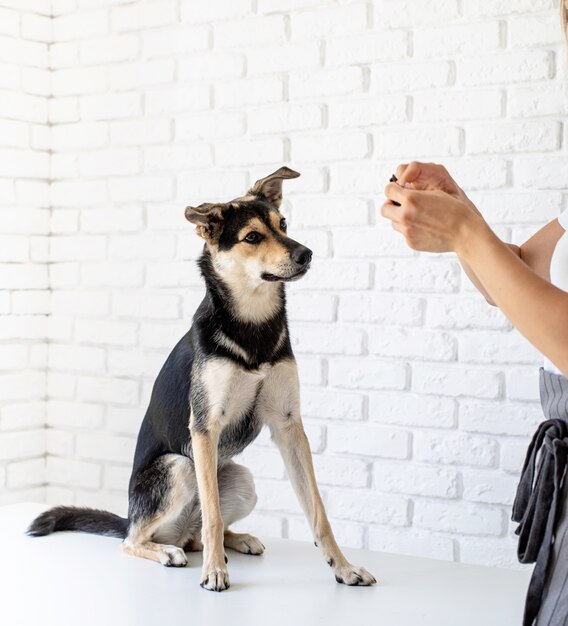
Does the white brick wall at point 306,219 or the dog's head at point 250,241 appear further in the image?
the white brick wall at point 306,219

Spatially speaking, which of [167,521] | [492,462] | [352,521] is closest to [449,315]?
[492,462]

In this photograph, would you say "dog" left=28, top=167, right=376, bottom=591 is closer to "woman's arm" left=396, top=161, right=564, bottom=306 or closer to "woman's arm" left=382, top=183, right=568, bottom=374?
"woman's arm" left=396, top=161, right=564, bottom=306

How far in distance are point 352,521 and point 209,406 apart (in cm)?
96

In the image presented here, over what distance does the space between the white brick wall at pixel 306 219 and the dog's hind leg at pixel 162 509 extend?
2.61ft

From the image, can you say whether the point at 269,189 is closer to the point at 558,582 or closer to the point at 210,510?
the point at 210,510

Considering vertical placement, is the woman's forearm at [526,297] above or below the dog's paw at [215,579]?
above

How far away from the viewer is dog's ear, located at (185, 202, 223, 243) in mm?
1674

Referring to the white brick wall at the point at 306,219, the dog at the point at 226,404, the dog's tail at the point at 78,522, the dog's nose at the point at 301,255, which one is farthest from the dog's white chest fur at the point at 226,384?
the white brick wall at the point at 306,219

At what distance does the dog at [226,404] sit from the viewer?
165 centimetres

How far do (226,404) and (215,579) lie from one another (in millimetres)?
313

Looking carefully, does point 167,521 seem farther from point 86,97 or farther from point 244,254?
point 86,97

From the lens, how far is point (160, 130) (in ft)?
9.08

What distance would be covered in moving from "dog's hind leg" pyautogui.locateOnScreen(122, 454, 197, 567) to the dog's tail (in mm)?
115

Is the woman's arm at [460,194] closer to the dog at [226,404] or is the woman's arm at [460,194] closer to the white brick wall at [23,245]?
the dog at [226,404]
